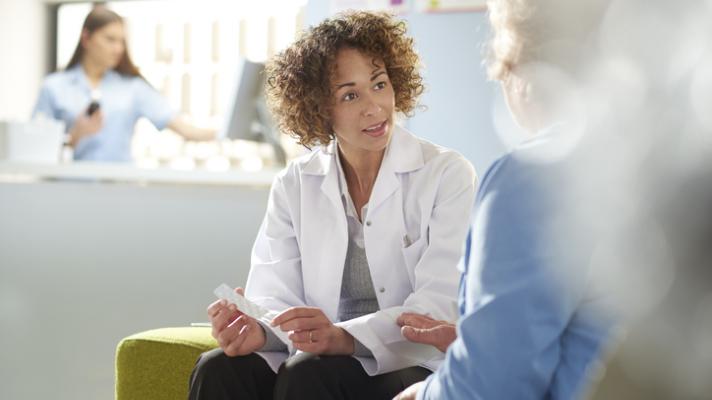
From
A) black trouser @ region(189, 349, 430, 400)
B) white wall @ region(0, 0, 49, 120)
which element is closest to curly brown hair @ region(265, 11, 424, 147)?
black trouser @ region(189, 349, 430, 400)

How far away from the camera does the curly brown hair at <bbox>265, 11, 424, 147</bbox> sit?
2039 millimetres

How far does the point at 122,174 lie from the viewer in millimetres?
3219

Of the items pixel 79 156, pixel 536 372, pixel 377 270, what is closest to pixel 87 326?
pixel 79 156

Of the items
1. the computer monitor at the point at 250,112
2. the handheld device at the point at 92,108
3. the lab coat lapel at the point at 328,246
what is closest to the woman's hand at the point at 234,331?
the lab coat lapel at the point at 328,246

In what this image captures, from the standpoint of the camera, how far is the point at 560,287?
0.92 meters

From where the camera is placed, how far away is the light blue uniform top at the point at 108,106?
454cm

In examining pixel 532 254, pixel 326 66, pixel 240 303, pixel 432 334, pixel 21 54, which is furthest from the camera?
pixel 21 54

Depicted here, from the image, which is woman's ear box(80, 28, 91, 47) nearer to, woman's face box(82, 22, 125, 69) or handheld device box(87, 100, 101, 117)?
woman's face box(82, 22, 125, 69)

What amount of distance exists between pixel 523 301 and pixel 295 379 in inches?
32.1

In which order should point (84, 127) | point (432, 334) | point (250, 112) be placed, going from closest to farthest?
→ point (432, 334), point (250, 112), point (84, 127)

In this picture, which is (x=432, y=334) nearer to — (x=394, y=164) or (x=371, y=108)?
(x=394, y=164)

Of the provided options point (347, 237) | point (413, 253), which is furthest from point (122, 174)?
point (413, 253)

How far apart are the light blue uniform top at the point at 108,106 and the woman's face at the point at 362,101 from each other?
8.61 ft

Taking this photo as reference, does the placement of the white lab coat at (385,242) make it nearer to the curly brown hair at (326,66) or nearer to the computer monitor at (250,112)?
the curly brown hair at (326,66)
